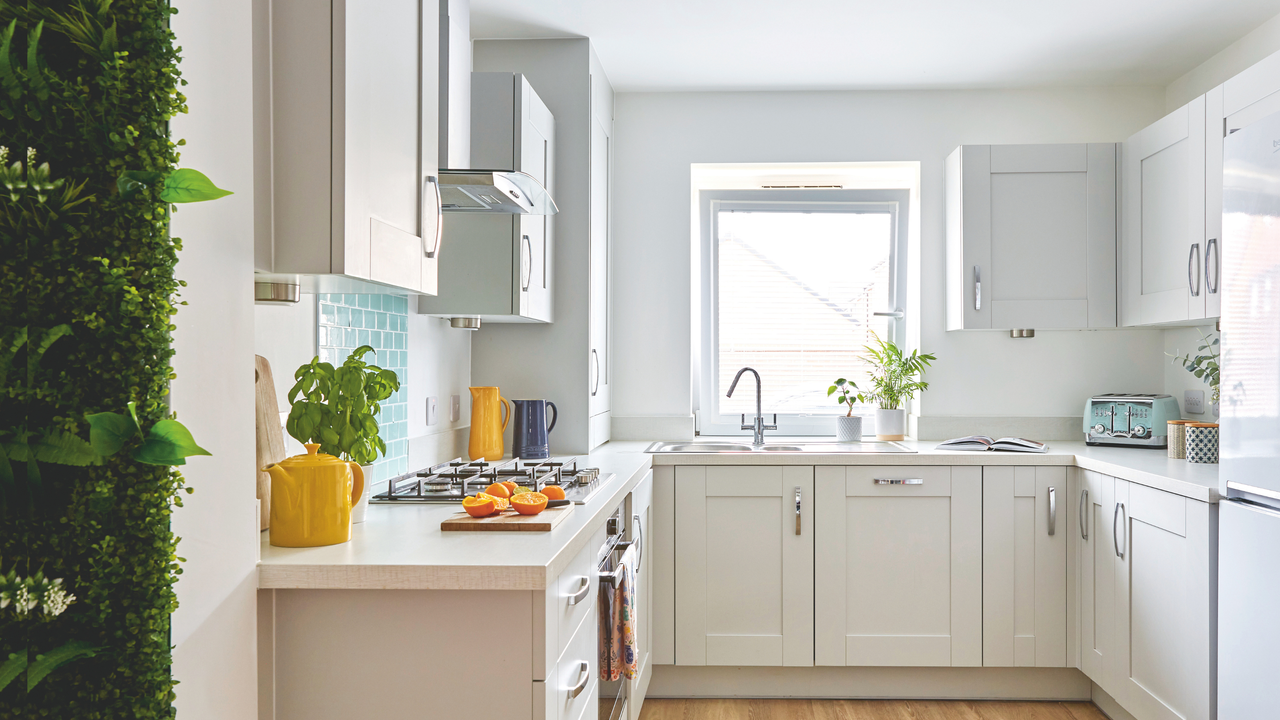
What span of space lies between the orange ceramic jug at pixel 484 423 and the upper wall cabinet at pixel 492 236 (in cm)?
27

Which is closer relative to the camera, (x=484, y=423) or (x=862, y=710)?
(x=484, y=423)

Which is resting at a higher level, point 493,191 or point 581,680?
point 493,191

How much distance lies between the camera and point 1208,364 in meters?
3.07

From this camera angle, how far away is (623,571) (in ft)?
6.82

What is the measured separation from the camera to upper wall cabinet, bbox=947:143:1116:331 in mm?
3336

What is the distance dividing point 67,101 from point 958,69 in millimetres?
3279

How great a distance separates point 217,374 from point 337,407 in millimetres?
409

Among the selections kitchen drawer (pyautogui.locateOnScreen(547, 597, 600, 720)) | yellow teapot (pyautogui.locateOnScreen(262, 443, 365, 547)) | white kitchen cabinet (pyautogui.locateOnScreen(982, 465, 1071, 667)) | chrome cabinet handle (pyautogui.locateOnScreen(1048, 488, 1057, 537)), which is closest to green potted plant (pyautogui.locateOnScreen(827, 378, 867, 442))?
white kitchen cabinet (pyautogui.locateOnScreen(982, 465, 1071, 667))

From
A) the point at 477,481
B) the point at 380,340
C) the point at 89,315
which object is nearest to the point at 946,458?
the point at 477,481

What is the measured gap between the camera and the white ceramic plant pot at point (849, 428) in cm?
361

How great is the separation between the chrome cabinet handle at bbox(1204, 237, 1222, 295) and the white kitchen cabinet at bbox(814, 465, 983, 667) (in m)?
0.94

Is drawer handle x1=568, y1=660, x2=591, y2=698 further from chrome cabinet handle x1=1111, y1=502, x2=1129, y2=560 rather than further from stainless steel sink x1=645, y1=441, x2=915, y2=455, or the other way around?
chrome cabinet handle x1=1111, y1=502, x2=1129, y2=560

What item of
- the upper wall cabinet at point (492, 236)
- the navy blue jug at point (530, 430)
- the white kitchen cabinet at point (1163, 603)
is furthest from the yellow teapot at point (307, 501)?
the white kitchen cabinet at point (1163, 603)

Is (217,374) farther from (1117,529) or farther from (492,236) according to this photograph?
(1117,529)
